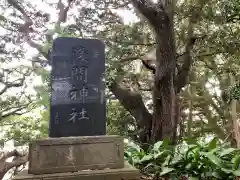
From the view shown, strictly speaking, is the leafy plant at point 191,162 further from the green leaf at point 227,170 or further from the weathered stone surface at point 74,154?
the weathered stone surface at point 74,154

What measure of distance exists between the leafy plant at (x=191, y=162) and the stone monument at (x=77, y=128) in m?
0.39

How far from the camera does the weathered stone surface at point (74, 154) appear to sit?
2.92 m

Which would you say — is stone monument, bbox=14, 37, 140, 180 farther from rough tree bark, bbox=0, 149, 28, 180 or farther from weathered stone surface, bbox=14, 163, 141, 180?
rough tree bark, bbox=0, 149, 28, 180

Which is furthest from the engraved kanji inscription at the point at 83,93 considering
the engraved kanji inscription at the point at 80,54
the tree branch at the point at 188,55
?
the tree branch at the point at 188,55

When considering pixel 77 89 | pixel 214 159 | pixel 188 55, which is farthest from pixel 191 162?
pixel 188 55

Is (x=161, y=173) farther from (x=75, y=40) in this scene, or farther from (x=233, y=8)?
(x=233, y=8)

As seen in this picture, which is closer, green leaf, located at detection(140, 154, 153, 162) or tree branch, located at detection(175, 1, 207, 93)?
green leaf, located at detection(140, 154, 153, 162)

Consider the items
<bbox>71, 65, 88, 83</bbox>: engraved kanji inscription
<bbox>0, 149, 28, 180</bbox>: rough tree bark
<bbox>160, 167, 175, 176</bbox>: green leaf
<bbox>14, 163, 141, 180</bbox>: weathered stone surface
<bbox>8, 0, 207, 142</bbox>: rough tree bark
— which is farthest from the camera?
<bbox>0, 149, 28, 180</bbox>: rough tree bark

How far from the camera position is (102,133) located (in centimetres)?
330

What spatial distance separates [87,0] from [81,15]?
38cm

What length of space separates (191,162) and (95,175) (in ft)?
3.64

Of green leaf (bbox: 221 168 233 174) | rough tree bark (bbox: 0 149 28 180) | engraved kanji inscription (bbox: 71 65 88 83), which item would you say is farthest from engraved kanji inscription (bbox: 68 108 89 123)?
rough tree bark (bbox: 0 149 28 180)

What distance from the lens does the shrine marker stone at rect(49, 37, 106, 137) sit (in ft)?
10.6

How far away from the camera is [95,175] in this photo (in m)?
2.88
